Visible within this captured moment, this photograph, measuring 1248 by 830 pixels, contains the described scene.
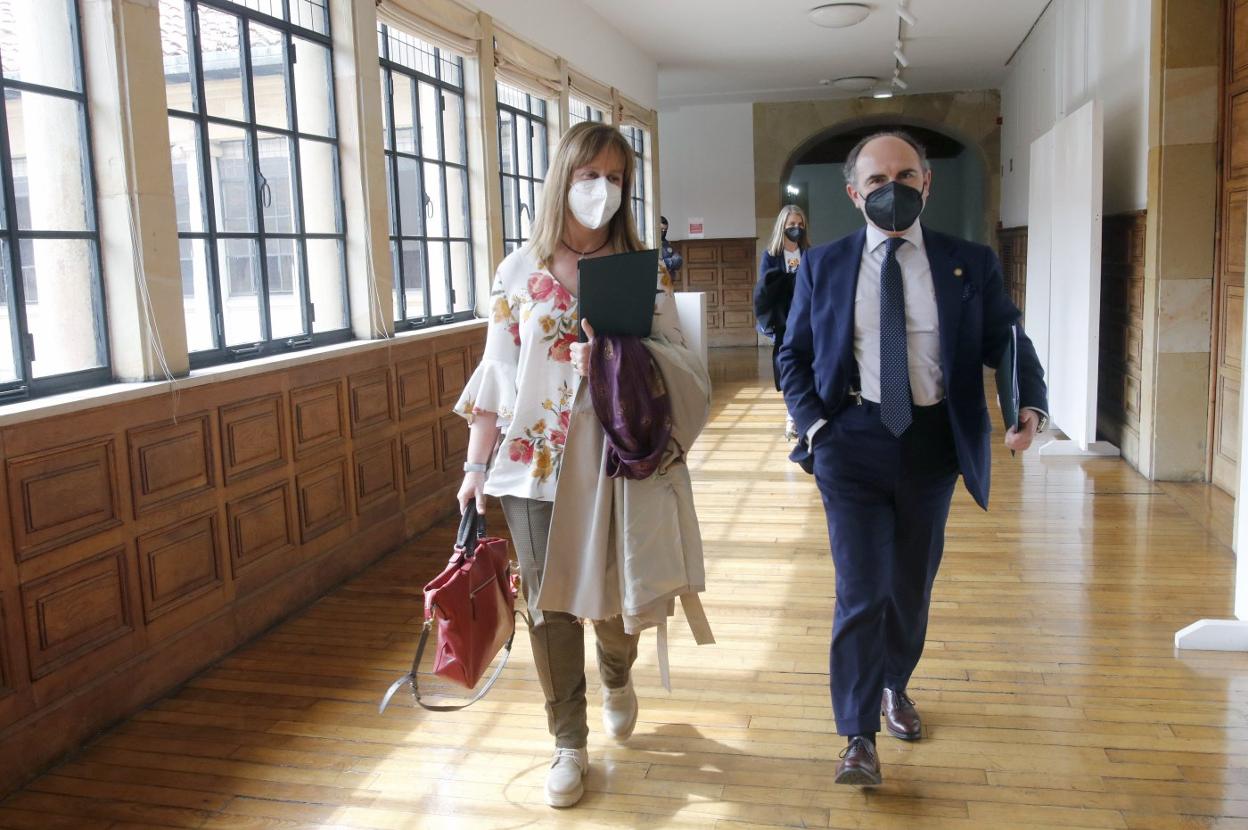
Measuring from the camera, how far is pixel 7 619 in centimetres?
302

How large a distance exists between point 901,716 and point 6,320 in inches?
113

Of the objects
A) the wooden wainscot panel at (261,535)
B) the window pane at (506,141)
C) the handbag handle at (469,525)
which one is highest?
the window pane at (506,141)

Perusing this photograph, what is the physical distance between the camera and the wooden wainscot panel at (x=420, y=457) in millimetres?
5613

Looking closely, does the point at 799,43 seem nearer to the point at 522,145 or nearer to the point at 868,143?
the point at 522,145

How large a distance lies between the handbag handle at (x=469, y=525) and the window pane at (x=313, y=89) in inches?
117

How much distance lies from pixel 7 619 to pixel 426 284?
Answer: 371cm

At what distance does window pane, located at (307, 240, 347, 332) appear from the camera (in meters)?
5.20

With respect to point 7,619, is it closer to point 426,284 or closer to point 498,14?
point 426,284

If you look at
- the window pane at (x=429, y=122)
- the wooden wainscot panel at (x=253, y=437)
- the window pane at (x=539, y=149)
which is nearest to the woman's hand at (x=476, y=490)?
the wooden wainscot panel at (x=253, y=437)

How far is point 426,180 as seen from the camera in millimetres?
6469

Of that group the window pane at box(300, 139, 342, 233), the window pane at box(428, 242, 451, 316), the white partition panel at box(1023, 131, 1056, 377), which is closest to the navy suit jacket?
the window pane at box(300, 139, 342, 233)

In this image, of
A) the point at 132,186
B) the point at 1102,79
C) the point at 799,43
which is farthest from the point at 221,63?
the point at 799,43

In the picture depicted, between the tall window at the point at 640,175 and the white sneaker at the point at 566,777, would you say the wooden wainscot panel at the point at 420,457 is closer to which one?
the white sneaker at the point at 566,777

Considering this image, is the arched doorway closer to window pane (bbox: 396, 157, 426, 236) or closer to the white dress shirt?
window pane (bbox: 396, 157, 426, 236)
